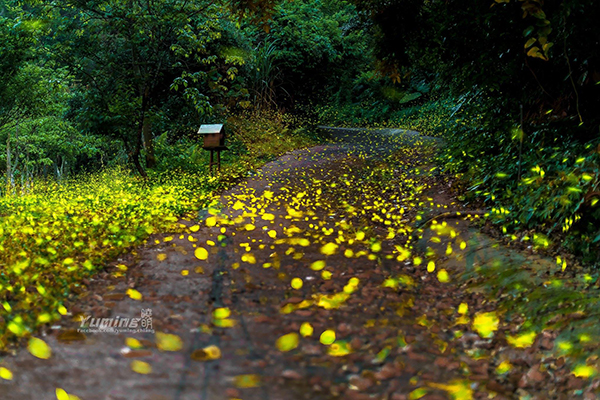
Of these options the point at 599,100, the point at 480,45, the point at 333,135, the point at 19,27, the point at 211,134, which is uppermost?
the point at 19,27

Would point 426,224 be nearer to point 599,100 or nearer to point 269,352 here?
point 599,100

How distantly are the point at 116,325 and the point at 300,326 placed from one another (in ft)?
4.65

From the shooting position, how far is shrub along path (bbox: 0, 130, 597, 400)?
8.87 feet

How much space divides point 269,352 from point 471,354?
1.47 meters

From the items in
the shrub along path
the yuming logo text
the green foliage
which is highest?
the green foliage

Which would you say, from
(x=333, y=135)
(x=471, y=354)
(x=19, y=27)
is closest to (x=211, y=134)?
(x=19, y=27)

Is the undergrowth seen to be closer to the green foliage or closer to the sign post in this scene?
the sign post

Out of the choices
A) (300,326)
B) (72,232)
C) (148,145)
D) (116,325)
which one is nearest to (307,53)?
(148,145)

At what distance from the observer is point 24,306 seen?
3428mm

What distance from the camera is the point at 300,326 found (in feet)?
11.4

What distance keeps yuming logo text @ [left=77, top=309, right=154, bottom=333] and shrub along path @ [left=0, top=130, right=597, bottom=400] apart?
3cm

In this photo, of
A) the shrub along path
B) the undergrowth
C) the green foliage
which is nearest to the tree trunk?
the undergrowth

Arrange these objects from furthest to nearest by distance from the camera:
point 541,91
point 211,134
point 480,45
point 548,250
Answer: point 211,134
point 480,45
point 541,91
point 548,250

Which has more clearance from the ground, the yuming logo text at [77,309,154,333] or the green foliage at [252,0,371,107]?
the green foliage at [252,0,371,107]
